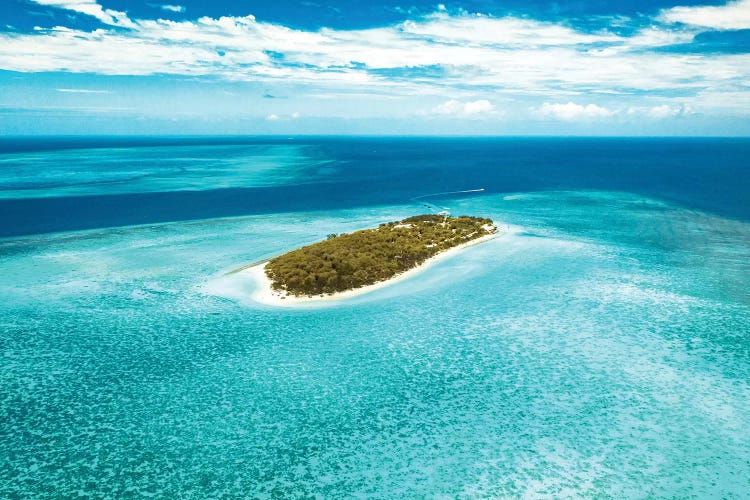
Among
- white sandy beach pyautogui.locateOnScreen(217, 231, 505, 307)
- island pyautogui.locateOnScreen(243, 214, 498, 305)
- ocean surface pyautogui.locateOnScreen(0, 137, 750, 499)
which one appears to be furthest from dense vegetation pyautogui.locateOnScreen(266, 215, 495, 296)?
ocean surface pyautogui.locateOnScreen(0, 137, 750, 499)

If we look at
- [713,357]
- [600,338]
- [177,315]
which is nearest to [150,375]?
[177,315]

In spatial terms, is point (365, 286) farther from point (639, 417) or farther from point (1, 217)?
point (1, 217)

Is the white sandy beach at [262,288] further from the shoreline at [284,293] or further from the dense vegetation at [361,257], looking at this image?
the dense vegetation at [361,257]

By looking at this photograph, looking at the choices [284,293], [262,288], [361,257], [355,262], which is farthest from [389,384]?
[361,257]

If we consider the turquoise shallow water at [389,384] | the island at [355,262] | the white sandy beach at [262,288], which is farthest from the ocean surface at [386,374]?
the island at [355,262]

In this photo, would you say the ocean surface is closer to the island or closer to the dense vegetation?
the island

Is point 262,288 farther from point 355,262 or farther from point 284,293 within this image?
point 355,262
